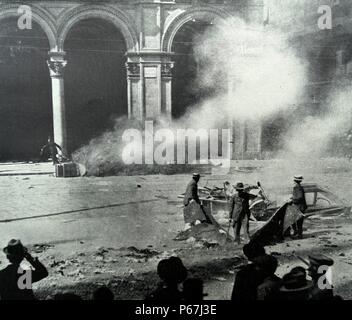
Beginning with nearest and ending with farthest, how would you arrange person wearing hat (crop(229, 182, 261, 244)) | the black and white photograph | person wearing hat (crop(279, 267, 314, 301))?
person wearing hat (crop(279, 267, 314, 301))
the black and white photograph
person wearing hat (crop(229, 182, 261, 244))

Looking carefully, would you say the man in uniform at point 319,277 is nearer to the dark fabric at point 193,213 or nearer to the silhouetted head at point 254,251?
the silhouetted head at point 254,251

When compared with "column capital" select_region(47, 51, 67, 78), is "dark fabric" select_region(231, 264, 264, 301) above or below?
below

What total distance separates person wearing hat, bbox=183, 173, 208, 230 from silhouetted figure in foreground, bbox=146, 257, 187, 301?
5158 millimetres

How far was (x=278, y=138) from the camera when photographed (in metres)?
21.1

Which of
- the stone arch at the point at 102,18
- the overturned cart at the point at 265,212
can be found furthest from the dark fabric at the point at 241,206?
the stone arch at the point at 102,18

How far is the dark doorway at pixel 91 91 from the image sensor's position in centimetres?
2452

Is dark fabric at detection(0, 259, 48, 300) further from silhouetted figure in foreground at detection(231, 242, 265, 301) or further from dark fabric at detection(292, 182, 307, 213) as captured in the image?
dark fabric at detection(292, 182, 307, 213)

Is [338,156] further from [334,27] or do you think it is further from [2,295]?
[2,295]

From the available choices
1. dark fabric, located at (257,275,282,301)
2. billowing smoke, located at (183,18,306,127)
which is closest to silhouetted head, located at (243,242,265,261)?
dark fabric, located at (257,275,282,301)

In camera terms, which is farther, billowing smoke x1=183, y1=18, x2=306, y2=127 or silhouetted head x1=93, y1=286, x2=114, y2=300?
billowing smoke x1=183, y1=18, x2=306, y2=127

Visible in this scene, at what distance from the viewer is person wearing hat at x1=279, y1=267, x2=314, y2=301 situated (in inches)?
145

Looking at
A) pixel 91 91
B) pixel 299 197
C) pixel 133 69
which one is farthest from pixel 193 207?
pixel 91 91

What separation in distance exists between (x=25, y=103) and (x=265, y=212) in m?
18.4
